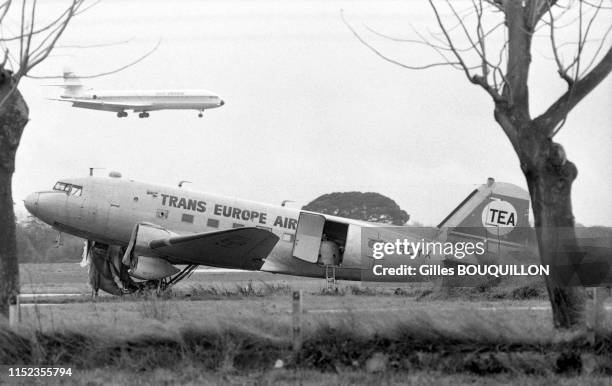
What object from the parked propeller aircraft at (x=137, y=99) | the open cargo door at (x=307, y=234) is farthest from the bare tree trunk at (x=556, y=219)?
the parked propeller aircraft at (x=137, y=99)

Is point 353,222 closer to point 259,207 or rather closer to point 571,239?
point 259,207

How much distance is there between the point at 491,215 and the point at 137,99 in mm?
71976

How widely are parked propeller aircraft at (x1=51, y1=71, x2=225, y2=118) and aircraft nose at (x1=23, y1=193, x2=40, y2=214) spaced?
221ft

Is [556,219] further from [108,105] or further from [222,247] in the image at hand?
[108,105]

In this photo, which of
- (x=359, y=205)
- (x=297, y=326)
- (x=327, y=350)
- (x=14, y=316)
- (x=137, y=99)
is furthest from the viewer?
(x=137, y=99)

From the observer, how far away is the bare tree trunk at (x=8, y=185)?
13.4 metres

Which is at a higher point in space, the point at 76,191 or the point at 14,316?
the point at 76,191

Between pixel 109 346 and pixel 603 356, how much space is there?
5.83 meters

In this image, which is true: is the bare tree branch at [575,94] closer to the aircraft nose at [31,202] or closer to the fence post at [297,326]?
the fence post at [297,326]

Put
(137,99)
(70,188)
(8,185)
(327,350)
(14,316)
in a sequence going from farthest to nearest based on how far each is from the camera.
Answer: (137,99)
(70,188)
(8,185)
(14,316)
(327,350)

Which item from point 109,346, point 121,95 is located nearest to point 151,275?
point 109,346

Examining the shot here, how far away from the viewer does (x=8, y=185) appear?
13.8m

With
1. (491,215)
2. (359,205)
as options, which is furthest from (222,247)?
(359,205)

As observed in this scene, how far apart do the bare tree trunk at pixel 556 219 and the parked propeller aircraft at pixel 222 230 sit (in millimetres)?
12539
